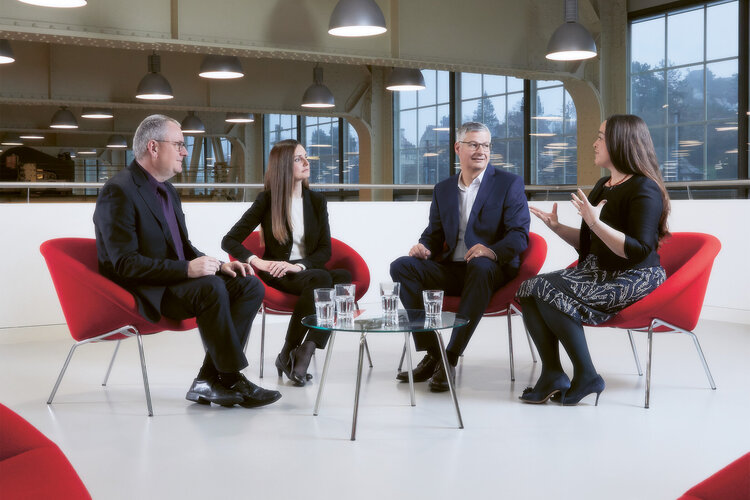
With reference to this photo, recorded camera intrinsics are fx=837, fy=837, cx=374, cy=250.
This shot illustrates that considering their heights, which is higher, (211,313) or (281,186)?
(281,186)

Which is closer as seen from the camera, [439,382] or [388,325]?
[388,325]

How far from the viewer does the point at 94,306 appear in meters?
3.36

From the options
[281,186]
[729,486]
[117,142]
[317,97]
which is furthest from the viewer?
[117,142]

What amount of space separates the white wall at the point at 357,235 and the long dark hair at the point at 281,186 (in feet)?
4.92

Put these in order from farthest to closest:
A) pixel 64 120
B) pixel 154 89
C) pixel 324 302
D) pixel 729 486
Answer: pixel 64 120
pixel 154 89
pixel 324 302
pixel 729 486

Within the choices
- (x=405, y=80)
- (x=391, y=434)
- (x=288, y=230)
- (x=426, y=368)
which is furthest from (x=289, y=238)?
(x=405, y=80)

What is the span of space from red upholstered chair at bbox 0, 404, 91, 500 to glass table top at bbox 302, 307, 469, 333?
1.58m

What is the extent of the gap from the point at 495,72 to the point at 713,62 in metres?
2.58

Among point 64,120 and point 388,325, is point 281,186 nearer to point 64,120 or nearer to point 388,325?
point 388,325

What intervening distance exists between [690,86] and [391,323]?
7202 millimetres

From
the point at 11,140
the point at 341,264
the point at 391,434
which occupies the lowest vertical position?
the point at 391,434

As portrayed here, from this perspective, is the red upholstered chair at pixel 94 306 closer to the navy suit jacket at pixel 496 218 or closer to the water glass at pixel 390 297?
the water glass at pixel 390 297

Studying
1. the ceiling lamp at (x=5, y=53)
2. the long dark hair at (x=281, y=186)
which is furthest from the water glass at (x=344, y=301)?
the ceiling lamp at (x=5, y=53)

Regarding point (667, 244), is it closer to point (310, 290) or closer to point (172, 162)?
point (310, 290)
